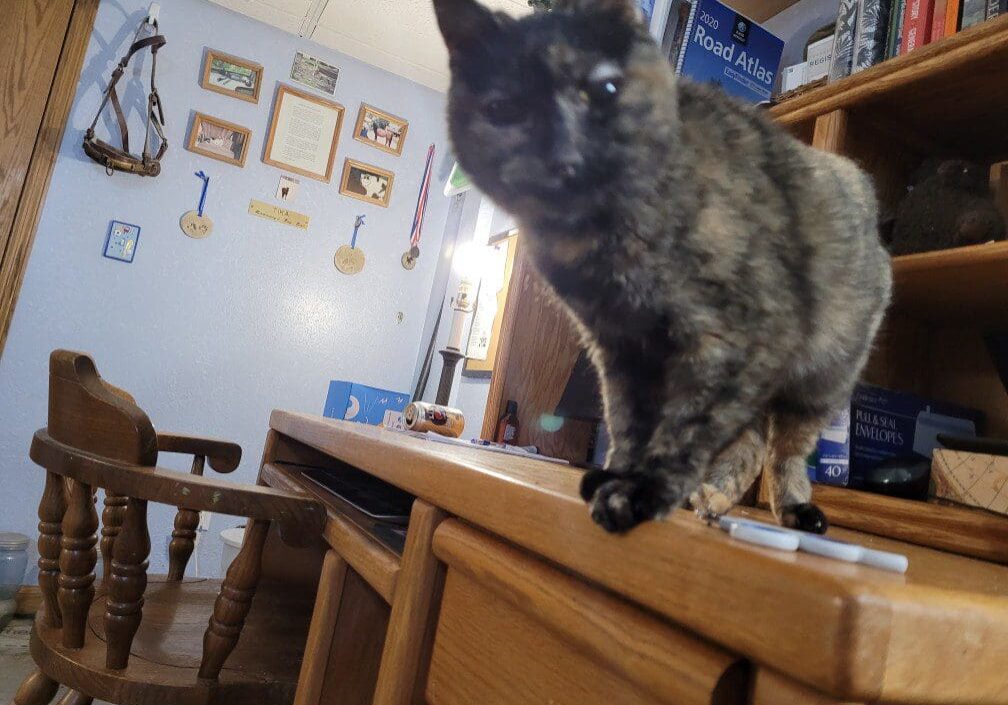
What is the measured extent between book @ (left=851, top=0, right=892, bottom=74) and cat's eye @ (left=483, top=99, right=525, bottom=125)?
0.79 meters

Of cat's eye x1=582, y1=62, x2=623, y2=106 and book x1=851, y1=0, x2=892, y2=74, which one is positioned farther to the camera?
book x1=851, y1=0, x2=892, y2=74

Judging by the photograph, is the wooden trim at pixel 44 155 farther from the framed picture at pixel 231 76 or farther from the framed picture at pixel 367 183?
the framed picture at pixel 367 183

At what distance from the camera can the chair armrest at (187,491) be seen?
79 cm

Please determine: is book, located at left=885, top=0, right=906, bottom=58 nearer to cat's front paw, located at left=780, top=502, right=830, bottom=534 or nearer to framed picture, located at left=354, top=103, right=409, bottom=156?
cat's front paw, located at left=780, top=502, right=830, bottom=534

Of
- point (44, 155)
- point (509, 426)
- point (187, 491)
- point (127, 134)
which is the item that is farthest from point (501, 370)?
point (44, 155)

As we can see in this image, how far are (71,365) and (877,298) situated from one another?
1.03 metres

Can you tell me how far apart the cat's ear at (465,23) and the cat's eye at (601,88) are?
0.09 m

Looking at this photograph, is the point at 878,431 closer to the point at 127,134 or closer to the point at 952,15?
the point at 952,15

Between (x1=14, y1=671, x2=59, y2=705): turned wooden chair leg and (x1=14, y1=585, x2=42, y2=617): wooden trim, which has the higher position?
(x1=14, y1=671, x2=59, y2=705): turned wooden chair leg

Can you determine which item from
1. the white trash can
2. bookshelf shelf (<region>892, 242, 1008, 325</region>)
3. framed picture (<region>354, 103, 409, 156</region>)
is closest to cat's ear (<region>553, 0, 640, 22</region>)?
bookshelf shelf (<region>892, 242, 1008, 325</region>)

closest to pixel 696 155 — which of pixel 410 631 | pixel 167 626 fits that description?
pixel 410 631

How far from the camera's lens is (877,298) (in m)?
0.60

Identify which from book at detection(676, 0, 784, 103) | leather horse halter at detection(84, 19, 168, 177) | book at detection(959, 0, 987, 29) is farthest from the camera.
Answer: leather horse halter at detection(84, 19, 168, 177)

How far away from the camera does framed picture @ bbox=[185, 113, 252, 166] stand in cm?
235
